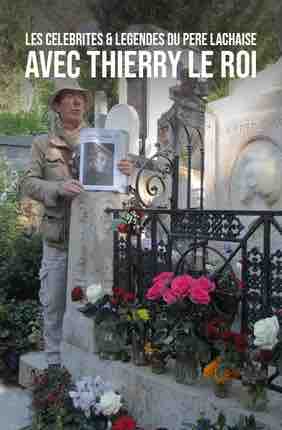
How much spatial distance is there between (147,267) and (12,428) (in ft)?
4.36

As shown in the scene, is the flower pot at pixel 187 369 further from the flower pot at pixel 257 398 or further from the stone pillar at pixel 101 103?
the stone pillar at pixel 101 103

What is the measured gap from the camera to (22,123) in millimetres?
13047

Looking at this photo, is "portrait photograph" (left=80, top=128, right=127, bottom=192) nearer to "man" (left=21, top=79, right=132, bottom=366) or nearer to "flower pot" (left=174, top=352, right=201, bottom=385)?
"man" (left=21, top=79, right=132, bottom=366)

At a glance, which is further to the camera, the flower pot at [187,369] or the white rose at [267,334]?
the flower pot at [187,369]

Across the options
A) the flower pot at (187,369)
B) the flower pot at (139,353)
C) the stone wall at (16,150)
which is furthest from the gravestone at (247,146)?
the stone wall at (16,150)

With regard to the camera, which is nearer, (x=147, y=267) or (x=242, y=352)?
(x=242, y=352)

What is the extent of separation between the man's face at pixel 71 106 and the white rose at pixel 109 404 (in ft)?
6.44

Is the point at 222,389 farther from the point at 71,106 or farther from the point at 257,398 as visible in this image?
the point at 71,106

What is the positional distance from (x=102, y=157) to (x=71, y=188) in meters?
0.29

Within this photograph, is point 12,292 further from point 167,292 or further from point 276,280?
point 276,280

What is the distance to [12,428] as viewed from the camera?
2730 mm

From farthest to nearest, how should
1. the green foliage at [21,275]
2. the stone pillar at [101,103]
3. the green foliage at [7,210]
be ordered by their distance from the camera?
the stone pillar at [101,103], the green foliage at [7,210], the green foliage at [21,275]

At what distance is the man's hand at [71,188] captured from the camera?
114 inches

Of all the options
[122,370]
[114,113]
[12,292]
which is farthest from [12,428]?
[114,113]
